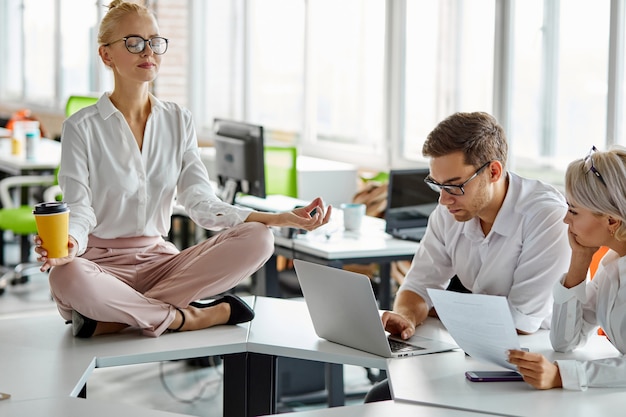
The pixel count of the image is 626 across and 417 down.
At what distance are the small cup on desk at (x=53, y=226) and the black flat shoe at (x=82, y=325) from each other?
0.21m

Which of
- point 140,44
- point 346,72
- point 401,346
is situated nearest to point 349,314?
point 401,346

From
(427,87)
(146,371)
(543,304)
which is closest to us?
(543,304)

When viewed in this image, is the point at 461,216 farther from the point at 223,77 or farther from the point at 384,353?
the point at 223,77

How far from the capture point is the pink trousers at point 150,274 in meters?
2.61

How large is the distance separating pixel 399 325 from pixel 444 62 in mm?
3714

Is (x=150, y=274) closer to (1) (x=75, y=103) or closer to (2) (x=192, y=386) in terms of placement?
(2) (x=192, y=386)

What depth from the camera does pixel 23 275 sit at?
667 cm

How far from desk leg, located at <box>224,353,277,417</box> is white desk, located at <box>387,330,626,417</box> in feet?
1.41

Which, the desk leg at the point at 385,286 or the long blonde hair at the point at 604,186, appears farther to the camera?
the desk leg at the point at 385,286

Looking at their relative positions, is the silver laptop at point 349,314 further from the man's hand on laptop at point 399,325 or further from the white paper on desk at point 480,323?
the white paper on desk at point 480,323

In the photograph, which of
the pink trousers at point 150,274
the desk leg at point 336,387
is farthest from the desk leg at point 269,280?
the pink trousers at point 150,274

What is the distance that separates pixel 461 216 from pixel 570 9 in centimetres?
280

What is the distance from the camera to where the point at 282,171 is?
5.65 m

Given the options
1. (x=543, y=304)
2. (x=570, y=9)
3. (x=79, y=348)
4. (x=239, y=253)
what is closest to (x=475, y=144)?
(x=543, y=304)
